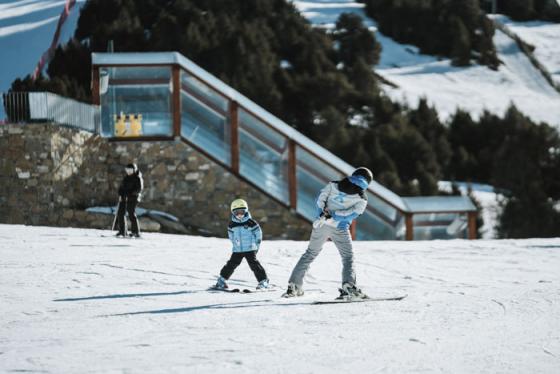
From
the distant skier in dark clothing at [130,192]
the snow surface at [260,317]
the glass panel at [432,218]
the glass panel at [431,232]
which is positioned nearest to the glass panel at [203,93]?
the glass panel at [432,218]

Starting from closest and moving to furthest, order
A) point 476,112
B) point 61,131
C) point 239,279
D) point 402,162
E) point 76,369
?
point 76,369
point 239,279
point 61,131
point 402,162
point 476,112

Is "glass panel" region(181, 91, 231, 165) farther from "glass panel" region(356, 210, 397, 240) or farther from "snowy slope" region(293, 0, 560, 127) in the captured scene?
"snowy slope" region(293, 0, 560, 127)

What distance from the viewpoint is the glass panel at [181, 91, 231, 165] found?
73.6 feet

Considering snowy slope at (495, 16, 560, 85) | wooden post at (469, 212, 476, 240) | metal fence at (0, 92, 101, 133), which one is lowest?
wooden post at (469, 212, 476, 240)

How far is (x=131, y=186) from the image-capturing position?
52.1ft

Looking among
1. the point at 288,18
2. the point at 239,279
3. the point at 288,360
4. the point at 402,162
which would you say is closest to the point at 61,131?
the point at 239,279

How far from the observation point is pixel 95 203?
22453 millimetres

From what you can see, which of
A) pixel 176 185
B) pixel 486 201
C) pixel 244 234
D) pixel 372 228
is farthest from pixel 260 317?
pixel 486 201

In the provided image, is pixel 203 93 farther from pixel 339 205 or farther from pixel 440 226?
pixel 339 205

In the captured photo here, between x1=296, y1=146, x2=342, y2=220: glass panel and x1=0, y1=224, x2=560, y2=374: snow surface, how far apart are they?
8.17 meters

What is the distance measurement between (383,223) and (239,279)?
11.4 meters

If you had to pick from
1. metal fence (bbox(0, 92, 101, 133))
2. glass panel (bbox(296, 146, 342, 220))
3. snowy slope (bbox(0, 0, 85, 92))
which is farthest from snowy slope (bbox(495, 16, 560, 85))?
metal fence (bbox(0, 92, 101, 133))

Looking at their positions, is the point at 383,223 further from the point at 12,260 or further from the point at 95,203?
the point at 12,260

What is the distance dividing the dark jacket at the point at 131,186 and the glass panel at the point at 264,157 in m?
6.63
